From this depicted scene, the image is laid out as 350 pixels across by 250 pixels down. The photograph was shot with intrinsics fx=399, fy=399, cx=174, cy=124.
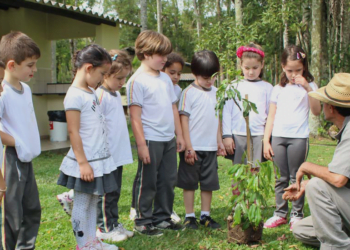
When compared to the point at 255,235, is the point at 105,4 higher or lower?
higher

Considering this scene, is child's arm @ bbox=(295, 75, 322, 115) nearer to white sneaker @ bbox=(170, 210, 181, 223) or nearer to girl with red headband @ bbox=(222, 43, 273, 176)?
girl with red headband @ bbox=(222, 43, 273, 176)

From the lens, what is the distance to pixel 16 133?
2582 mm

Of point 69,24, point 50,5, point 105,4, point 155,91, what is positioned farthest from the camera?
point 105,4

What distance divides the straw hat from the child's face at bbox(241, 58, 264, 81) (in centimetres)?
98

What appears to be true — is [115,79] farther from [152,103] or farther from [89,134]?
[89,134]

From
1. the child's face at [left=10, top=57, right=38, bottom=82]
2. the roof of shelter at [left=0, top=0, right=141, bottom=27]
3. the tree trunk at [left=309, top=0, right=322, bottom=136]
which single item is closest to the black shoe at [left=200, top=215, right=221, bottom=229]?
the child's face at [left=10, top=57, right=38, bottom=82]

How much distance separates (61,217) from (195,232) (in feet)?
4.69

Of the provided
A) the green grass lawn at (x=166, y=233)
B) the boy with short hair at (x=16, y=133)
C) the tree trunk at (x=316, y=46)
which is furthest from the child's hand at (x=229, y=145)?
the tree trunk at (x=316, y=46)

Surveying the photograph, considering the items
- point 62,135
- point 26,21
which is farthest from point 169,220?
point 26,21

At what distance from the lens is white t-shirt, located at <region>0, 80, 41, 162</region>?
2.54m

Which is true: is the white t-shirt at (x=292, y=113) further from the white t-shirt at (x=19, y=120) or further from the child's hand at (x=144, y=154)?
the white t-shirt at (x=19, y=120)

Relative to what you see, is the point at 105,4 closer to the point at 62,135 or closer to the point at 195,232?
the point at 62,135

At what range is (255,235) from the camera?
10.4 ft

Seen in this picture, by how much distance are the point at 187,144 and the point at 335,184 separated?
134 centimetres
